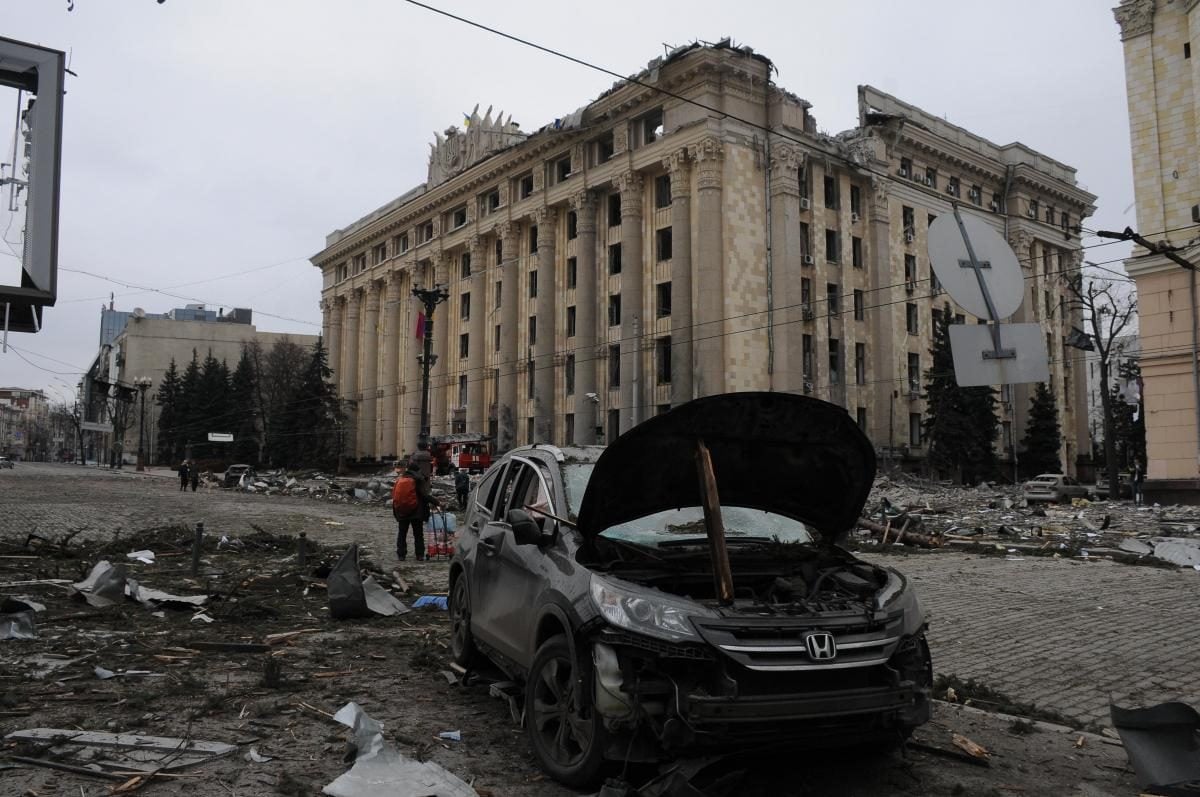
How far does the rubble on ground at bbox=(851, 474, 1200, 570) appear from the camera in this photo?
1643 centimetres

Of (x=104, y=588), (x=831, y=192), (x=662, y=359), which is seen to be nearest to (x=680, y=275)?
(x=662, y=359)

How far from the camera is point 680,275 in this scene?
45.6 meters

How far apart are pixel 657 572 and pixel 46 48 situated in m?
12.0

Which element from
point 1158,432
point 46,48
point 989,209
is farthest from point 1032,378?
point 989,209

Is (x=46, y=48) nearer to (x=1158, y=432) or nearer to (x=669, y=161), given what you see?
(x=1158, y=432)

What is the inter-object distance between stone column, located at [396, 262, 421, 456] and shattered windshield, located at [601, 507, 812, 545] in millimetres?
62953

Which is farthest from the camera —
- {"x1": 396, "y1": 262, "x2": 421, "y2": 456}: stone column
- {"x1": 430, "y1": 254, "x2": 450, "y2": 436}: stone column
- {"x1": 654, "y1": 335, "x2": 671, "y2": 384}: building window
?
{"x1": 396, "y1": 262, "x2": 421, "y2": 456}: stone column

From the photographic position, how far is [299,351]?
9375 cm

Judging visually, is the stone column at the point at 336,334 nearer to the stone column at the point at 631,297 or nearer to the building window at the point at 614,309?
the building window at the point at 614,309

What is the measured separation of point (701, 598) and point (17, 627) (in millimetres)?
6758

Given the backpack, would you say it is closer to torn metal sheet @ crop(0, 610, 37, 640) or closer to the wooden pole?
torn metal sheet @ crop(0, 610, 37, 640)

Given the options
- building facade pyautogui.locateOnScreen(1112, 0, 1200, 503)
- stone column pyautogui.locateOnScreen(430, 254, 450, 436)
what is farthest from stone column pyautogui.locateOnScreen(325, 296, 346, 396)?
building facade pyautogui.locateOnScreen(1112, 0, 1200, 503)

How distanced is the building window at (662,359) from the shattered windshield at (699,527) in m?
41.4

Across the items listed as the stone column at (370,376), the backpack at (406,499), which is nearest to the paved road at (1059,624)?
the backpack at (406,499)
